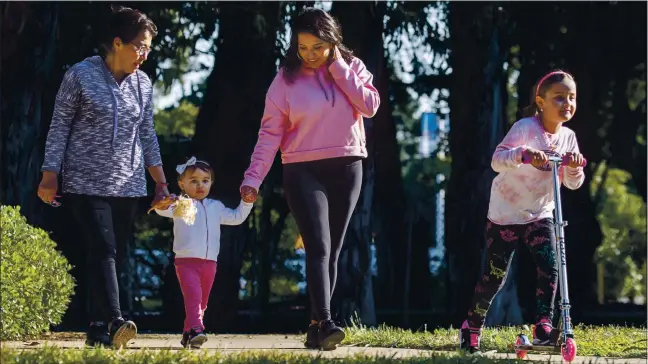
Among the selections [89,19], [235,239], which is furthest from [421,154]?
[89,19]

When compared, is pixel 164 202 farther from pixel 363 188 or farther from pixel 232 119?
pixel 232 119

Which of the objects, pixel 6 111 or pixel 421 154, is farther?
pixel 421 154

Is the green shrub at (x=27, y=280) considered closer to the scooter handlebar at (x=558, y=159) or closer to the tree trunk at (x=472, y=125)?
the scooter handlebar at (x=558, y=159)

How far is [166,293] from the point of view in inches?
719

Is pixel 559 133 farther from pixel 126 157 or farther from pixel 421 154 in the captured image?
pixel 421 154

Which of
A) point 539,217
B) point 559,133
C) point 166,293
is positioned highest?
point 559,133

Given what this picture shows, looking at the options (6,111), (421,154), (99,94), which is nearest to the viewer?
(99,94)

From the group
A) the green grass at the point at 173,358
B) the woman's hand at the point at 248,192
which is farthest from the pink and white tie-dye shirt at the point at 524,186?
the woman's hand at the point at 248,192

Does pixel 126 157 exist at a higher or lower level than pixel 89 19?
lower

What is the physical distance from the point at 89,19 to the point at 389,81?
17.4 feet

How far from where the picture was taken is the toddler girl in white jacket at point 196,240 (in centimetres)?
750

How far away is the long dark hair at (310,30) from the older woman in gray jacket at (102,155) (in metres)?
0.88

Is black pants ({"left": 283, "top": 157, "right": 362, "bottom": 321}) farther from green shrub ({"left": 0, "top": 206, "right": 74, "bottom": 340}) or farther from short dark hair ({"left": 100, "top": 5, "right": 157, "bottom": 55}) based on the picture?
green shrub ({"left": 0, "top": 206, "right": 74, "bottom": 340})

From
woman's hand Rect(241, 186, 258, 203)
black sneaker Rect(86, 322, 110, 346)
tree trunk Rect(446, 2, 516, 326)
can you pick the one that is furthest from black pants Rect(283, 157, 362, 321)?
tree trunk Rect(446, 2, 516, 326)
